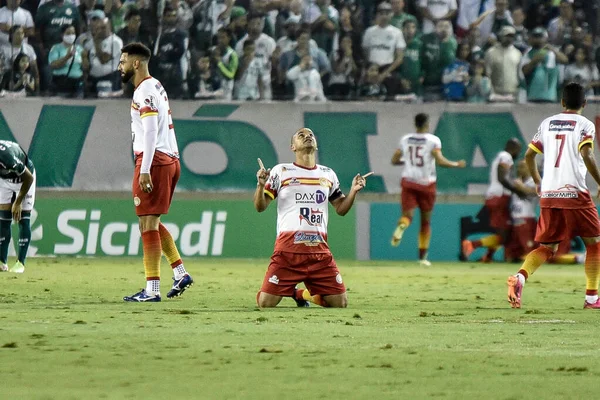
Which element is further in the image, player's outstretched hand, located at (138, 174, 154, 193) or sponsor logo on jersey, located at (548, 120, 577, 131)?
sponsor logo on jersey, located at (548, 120, 577, 131)

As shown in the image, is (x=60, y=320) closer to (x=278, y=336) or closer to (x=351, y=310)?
(x=278, y=336)

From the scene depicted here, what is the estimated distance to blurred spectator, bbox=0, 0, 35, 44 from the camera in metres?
22.4

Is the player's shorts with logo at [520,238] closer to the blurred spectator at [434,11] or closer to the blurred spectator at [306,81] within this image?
the blurred spectator at [434,11]

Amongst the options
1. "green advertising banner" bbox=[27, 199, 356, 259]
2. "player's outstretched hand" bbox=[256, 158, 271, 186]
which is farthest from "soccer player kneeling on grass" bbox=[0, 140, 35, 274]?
"player's outstretched hand" bbox=[256, 158, 271, 186]

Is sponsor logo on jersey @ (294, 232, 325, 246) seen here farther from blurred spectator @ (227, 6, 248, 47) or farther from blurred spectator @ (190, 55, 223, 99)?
blurred spectator @ (227, 6, 248, 47)

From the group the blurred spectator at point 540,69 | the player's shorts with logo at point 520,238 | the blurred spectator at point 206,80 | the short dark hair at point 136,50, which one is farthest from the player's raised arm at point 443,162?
the short dark hair at point 136,50

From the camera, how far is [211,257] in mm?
22250

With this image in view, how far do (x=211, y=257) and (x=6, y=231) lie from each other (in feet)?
19.2

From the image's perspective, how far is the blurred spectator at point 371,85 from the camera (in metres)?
23.4

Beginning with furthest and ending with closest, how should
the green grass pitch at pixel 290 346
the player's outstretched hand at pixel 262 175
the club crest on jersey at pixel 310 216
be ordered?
the club crest on jersey at pixel 310 216, the player's outstretched hand at pixel 262 175, the green grass pitch at pixel 290 346

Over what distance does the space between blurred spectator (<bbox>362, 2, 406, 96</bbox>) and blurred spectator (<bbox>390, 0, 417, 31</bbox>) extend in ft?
0.37

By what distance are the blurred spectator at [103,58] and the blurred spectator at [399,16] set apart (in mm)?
5120

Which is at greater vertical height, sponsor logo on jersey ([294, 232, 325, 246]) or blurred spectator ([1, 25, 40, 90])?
blurred spectator ([1, 25, 40, 90])

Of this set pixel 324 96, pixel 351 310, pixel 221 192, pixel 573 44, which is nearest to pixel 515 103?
pixel 573 44
